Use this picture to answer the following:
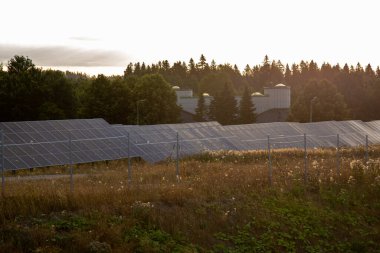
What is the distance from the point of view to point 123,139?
38.9m

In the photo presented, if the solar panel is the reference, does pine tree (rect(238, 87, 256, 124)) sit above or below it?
above

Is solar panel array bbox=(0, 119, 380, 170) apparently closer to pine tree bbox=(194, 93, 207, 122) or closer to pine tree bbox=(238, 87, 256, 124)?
pine tree bbox=(238, 87, 256, 124)

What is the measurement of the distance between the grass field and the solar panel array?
169 inches

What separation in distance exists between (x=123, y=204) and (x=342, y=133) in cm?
4226

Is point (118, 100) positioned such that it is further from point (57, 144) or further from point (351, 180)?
point (351, 180)

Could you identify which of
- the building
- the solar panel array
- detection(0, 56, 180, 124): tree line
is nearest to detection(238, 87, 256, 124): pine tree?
the building

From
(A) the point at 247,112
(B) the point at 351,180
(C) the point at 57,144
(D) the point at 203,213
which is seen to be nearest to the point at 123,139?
(C) the point at 57,144

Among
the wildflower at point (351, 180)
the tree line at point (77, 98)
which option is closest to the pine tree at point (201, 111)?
the tree line at point (77, 98)

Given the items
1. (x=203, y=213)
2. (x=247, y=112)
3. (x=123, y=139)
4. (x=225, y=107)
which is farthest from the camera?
(x=247, y=112)

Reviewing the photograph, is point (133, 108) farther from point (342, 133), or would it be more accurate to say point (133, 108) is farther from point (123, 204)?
point (123, 204)

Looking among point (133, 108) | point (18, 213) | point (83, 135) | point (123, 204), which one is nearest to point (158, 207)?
point (123, 204)

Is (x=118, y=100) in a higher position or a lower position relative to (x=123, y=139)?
higher

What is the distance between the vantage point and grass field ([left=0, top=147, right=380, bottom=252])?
15.8 m

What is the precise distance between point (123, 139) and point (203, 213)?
815 inches
